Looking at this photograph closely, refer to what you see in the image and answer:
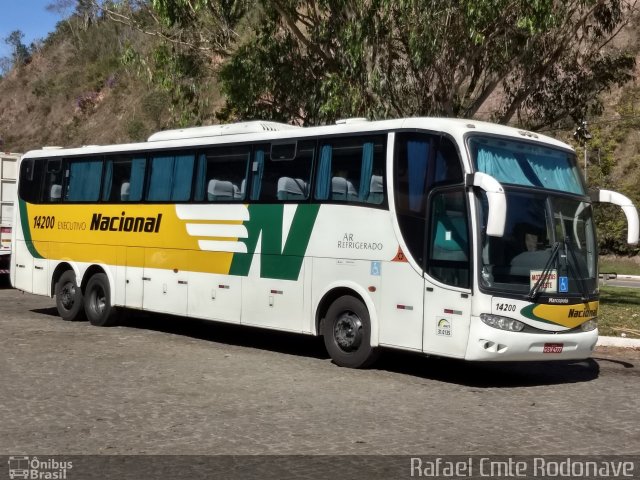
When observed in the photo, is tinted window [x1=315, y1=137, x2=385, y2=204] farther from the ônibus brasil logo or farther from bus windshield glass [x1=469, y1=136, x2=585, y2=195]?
the ônibus brasil logo

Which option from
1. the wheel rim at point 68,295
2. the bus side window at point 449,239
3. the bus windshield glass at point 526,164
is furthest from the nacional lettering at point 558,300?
the wheel rim at point 68,295

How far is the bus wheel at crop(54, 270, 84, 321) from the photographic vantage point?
17062mm

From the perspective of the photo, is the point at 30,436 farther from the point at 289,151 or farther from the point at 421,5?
the point at 421,5

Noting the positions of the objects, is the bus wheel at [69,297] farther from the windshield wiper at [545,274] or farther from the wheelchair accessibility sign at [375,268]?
the windshield wiper at [545,274]

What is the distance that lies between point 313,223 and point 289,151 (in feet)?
3.90

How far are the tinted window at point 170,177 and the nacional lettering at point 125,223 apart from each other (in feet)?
1.23

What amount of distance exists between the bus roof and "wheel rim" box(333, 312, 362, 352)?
239 cm


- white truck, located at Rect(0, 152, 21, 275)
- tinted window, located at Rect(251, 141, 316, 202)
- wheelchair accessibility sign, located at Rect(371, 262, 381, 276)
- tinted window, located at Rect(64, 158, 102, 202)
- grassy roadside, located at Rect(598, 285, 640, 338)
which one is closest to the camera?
wheelchair accessibility sign, located at Rect(371, 262, 381, 276)

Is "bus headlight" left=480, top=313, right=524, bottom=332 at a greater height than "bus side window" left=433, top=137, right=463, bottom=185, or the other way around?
"bus side window" left=433, top=137, right=463, bottom=185

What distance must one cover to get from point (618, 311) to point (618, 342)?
208 inches

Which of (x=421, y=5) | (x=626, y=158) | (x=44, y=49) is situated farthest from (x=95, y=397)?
(x=44, y=49)

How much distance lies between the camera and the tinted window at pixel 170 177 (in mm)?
15047

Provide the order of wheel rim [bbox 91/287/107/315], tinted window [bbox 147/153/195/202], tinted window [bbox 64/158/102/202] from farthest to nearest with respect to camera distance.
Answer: tinted window [bbox 64/158/102/202] → wheel rim [bbox 91/287/107/315] → tinted window [bbox 147/153/195/202]

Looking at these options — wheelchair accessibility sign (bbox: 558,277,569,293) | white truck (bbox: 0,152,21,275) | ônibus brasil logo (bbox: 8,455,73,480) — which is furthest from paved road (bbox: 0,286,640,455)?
white truck (bbox: 0,152,21,275)
